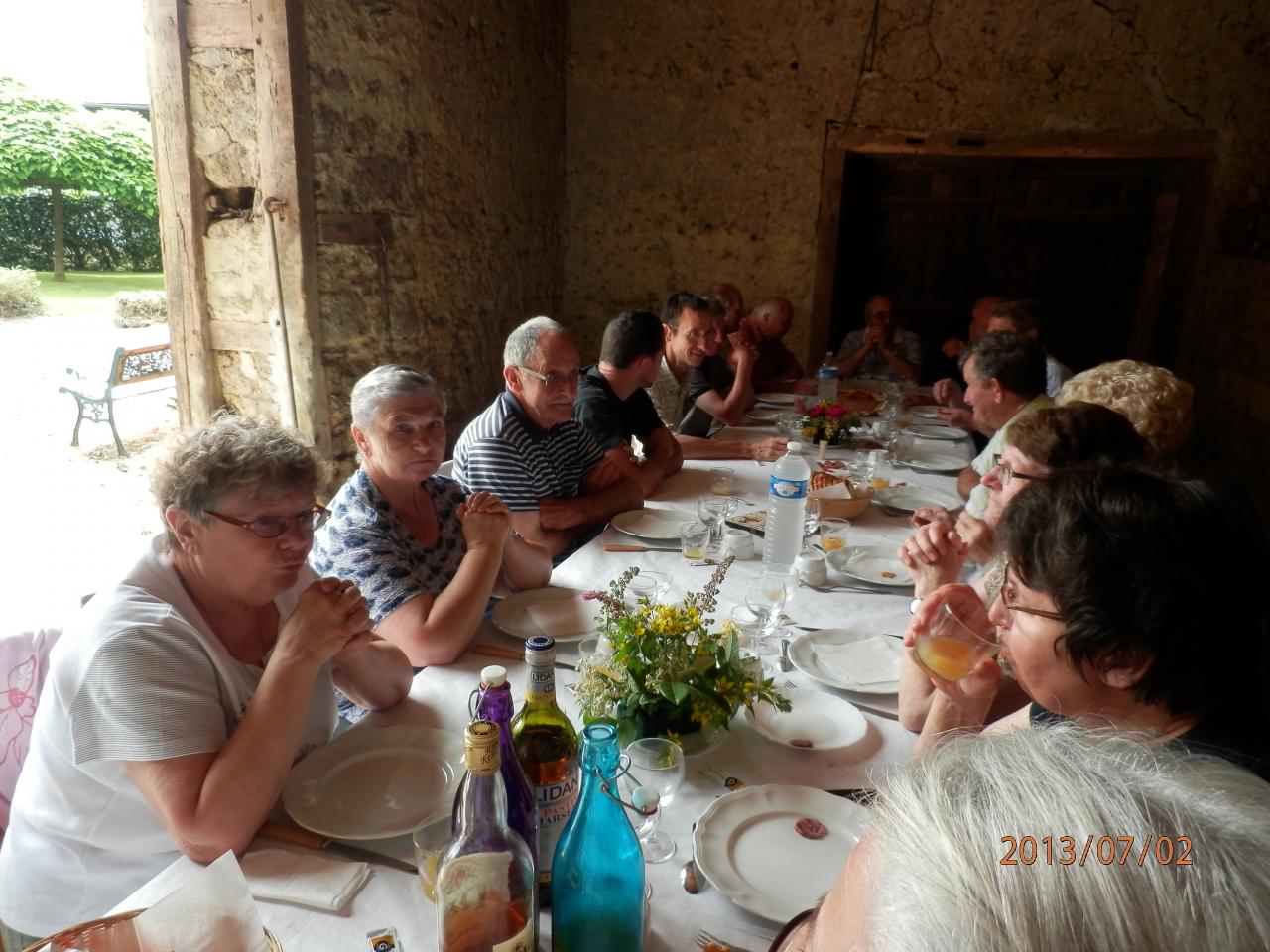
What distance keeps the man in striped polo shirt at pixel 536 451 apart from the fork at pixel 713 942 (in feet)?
6.11

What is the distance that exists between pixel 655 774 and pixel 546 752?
0.19 metres

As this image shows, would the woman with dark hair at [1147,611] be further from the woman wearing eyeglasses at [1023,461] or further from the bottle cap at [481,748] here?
the bottle cap at [481,748]

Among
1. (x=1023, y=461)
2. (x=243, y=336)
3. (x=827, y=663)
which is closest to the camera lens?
(x=827, y=663)

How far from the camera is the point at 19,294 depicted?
12.9ft

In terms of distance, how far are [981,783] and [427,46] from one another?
16.3 ft

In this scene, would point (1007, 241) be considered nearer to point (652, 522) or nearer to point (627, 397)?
point (627, 397)

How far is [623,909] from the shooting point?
98cm

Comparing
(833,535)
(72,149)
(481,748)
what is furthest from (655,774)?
(72,149)

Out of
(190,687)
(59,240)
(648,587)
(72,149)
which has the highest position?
(72,149)

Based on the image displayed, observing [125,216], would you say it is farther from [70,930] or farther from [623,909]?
[623,909]

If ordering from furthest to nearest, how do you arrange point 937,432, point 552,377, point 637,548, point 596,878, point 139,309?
point 139,309
point 937,432
point 552,377
point 637,548
point 596,878

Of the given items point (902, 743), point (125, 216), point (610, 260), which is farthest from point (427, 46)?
point (902, 743)

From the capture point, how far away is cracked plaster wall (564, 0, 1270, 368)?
5.65m

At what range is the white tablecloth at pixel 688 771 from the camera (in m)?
1.06
